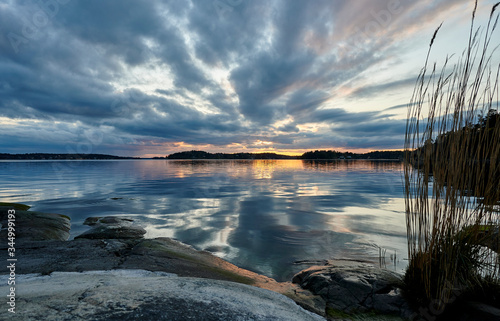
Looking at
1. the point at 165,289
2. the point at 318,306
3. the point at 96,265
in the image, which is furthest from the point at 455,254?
the point at 96,265

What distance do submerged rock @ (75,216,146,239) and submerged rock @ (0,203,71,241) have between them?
0.95 m

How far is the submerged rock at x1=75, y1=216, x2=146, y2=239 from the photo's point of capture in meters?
7.76

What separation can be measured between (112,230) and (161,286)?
683cm

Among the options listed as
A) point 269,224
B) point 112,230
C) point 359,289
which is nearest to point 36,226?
point 112,230

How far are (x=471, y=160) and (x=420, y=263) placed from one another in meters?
1.83

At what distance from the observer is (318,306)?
3.91 m

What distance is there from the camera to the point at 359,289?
4.17 metres

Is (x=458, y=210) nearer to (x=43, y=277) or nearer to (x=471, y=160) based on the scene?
(x=471, y=160)

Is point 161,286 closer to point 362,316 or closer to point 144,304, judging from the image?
point 144,304

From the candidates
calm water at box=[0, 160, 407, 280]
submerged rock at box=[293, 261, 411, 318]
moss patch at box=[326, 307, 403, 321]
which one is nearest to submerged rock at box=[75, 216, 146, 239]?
calm water at box=[0, 160, 407, 280]

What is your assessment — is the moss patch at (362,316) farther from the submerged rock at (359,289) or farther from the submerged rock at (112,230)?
the submerged rock at (112,230)

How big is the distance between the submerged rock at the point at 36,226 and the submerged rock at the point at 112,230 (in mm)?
949

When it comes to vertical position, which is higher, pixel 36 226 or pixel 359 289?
pixel 359 289

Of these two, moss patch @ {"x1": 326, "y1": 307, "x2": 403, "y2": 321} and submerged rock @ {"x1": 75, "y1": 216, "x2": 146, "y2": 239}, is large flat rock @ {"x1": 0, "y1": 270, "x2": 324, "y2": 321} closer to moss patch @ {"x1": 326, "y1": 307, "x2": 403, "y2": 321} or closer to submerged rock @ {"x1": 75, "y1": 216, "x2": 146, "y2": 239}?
moss patch @ {"x1": 326, "y1": 307, "x2": 403, "y2": 321}
